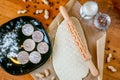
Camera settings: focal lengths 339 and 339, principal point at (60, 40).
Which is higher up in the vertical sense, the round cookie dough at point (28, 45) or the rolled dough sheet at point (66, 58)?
the round cookie dough at point (28, 45)

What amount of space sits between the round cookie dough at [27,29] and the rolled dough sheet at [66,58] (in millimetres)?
82

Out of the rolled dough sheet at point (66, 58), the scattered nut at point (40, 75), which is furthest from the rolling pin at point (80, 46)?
the scattered nut at point (40, 75)

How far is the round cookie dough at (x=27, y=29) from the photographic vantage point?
1.04m

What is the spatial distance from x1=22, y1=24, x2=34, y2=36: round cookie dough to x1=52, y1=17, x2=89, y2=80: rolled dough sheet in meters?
0.08

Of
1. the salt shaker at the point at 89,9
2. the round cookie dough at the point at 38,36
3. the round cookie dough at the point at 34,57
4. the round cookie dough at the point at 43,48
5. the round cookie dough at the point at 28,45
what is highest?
the salt shaker at the point at 89,9

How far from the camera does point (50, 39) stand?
3.45ft

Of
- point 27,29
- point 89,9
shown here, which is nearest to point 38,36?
point 27,29

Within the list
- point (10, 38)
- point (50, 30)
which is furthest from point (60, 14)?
point (10, 38)

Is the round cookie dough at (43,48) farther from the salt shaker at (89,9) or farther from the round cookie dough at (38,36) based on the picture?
the salt shaker at (89,9)

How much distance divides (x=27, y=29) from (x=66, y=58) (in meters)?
0.15

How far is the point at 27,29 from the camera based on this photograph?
104cm

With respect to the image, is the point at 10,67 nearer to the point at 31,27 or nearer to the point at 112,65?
the point at 31,27

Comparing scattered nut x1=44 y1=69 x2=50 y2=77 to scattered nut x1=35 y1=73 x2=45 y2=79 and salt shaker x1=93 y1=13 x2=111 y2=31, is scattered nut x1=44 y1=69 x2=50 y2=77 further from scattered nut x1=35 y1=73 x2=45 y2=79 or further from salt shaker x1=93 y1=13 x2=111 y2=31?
salt shaker x1=93 y1=13 x2=111 y2=31

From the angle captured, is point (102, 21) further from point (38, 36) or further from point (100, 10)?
point (38, 36)
